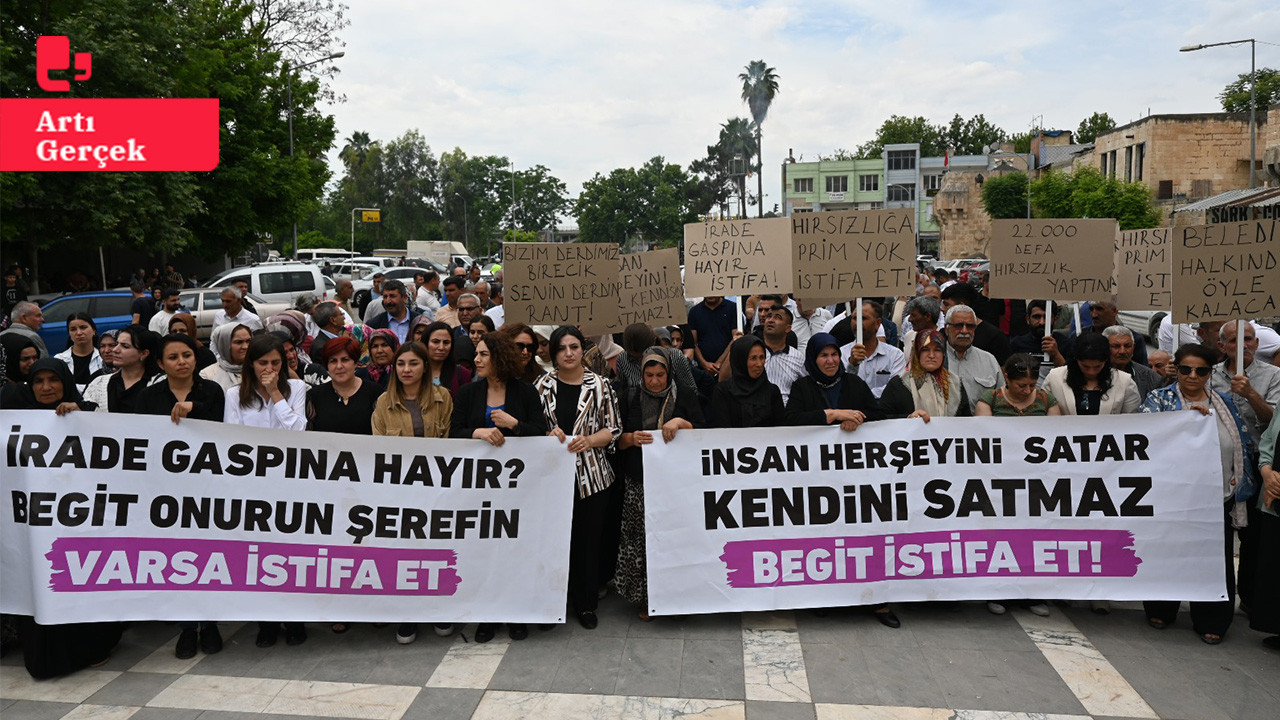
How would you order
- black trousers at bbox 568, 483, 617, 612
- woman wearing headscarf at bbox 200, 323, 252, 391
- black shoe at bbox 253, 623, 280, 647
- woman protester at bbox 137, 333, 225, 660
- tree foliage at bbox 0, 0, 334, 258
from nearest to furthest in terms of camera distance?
1. woman protester at bbox 137, 333, 225, 660
2. black shoe at bbox 253, 623, 280, 647
3. black trousers at bbox 568, 483, 617, 612
4. woman wearing headscarf at bbox 200, 323, 252, 391
5. tree foliage at bbox 0, 0, 334, 258

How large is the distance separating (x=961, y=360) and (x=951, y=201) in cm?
6805

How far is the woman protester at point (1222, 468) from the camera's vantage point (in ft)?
17.0

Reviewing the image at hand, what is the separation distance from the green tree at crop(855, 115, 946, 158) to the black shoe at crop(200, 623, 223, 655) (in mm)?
106078

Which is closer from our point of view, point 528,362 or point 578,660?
point 578,660

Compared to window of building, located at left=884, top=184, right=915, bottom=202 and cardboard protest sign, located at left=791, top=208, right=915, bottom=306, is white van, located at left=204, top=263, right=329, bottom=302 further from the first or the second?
window of building, located at left=884, top=184, right=915, bottom=202

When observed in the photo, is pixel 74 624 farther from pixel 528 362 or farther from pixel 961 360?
pixel 961 360

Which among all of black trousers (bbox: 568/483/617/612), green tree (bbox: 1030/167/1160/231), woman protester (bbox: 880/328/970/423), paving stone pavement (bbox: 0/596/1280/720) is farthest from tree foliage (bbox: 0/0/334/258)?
green tree (bbox: 1030/167/1160/231)

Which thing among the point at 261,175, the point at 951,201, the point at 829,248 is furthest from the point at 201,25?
the point at 951,201

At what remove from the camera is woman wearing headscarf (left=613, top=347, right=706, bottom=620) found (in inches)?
211

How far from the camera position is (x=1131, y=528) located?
531 centimetres

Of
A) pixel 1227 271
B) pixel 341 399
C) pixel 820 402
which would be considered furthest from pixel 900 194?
pixel 341 399

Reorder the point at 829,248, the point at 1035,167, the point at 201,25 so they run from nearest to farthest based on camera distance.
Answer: the point at 829,248
the point at 201,25
the point at 1035,167

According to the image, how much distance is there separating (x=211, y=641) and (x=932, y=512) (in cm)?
402

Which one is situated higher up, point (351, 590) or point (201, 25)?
point (201, 25)
